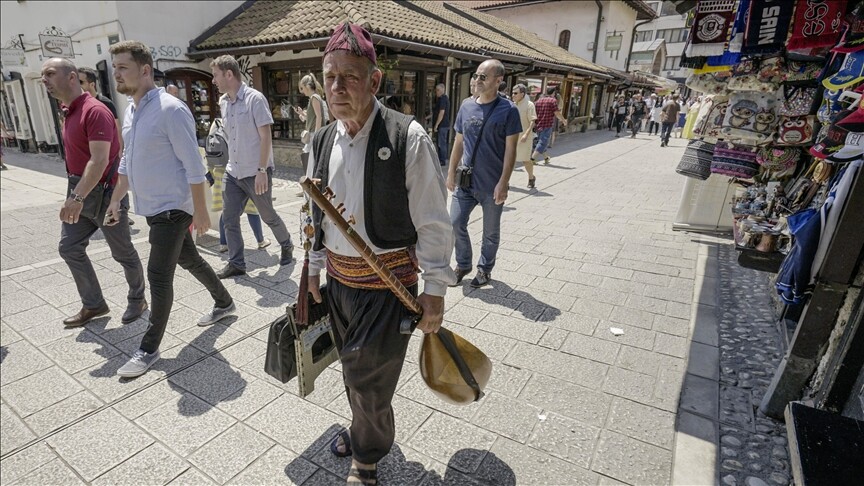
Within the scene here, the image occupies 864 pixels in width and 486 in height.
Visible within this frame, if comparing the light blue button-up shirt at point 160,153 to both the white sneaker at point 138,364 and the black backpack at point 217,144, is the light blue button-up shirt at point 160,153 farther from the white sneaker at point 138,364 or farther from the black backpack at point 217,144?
the black backpack at point 217,144

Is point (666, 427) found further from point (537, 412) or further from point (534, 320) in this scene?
point (534, 320)

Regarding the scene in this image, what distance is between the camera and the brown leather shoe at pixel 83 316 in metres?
3.51

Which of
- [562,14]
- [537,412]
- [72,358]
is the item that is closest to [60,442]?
[72,358]

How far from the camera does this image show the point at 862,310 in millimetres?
2213

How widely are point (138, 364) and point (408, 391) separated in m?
1.80

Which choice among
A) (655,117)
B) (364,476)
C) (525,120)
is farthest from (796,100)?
(655,117)

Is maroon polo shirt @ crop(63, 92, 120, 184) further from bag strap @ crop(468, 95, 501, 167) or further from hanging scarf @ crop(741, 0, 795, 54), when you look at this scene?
hanging scarf @ crop(741, 0, 795, 54)

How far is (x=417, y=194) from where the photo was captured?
5.57 feet

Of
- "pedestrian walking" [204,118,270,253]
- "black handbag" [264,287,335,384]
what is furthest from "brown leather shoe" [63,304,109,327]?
"black handbag" [264,287,335,384]

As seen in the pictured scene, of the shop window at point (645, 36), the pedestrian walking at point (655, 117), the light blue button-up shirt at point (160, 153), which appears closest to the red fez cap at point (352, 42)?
the light blue button-up shirt at point (160, 153)

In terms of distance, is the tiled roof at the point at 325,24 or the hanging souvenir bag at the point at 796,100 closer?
the hanging souvenir bag at the point at 796,100

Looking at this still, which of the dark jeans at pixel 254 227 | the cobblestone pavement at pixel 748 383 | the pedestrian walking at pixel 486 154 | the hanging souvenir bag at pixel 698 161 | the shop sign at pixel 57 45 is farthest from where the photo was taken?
the shop sign at pixel 57 45

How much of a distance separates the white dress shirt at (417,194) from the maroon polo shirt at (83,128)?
228 cm

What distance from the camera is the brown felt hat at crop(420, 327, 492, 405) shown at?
197cm
